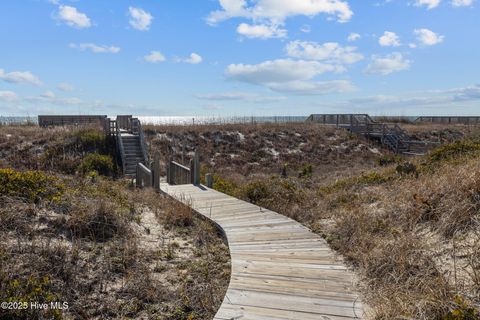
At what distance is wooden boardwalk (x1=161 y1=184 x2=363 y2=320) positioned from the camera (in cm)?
392

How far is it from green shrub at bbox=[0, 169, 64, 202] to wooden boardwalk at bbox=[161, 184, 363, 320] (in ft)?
10.7

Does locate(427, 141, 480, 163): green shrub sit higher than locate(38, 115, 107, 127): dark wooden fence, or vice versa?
locate(38, 115, 107, 127): dark wooden fence

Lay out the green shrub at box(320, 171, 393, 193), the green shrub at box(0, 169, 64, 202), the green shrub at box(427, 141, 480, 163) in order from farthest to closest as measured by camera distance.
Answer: the green shrub at box(427, 141, 480, 163)
the green shrub at box(320, 171, 393, 193)
the green shrub at box(0, 169, 64, 202)

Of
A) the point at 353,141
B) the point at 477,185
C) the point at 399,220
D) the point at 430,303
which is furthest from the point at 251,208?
the point at 353,141

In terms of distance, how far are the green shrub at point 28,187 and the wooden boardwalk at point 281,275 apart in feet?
10.7

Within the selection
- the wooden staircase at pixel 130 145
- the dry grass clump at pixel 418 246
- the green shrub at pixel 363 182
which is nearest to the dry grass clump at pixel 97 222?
the dry grass clump at pixel 418 246

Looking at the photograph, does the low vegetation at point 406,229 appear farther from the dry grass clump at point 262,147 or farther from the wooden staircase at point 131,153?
the dry grass clump at point 262,147

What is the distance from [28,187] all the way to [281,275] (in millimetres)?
5219

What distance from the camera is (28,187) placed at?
701 centimetres

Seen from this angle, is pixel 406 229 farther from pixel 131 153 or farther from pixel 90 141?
pixel 90 141

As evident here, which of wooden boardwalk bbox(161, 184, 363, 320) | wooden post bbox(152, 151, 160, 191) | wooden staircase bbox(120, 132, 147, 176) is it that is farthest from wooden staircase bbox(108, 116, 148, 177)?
wooden boardwalk bbox(161, 184, 363, 320)

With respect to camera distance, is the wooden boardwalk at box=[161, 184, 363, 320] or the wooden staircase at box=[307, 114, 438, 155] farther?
the wooden staircase at box=[307, 114, 438, 155]

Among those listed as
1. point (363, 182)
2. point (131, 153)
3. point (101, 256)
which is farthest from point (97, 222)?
point (131, 153)

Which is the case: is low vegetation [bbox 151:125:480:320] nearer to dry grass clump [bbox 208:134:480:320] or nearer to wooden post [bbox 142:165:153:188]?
dry grass clump [bbox 208:134:480:320]
